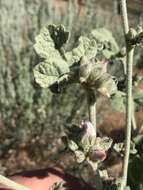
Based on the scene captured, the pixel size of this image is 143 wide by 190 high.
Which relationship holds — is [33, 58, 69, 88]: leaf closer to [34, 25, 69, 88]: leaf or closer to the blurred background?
[34, 25, 69, 88]: leaf

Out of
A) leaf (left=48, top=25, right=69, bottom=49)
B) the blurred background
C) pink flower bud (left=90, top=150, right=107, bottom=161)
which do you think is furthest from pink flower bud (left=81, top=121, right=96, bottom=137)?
the blurred background

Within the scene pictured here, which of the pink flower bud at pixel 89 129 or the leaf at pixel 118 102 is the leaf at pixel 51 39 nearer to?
the pink flower bud at pixel 89 129

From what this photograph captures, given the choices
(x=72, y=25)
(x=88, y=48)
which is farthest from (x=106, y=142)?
(x=72, y=25)

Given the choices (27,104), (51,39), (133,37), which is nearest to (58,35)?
(51,39)

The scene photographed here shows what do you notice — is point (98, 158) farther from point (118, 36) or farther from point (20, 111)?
point (118, 36)

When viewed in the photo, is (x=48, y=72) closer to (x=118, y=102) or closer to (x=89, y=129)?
(x=89, y=129)

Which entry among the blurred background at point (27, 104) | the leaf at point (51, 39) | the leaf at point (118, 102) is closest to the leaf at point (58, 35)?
the leaf at point (51, 39)

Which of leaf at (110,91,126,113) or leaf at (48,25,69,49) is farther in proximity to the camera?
leaf at (110,91,126,113)

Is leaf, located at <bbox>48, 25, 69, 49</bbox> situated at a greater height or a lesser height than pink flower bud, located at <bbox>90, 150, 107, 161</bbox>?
greater
